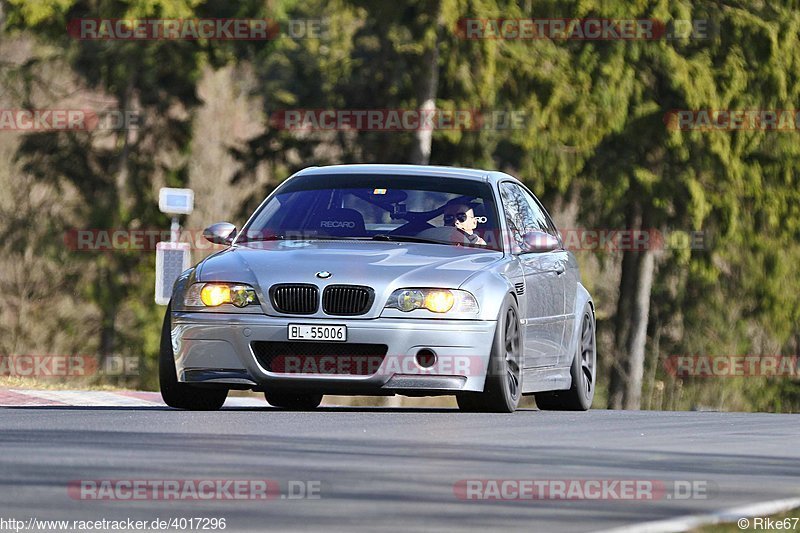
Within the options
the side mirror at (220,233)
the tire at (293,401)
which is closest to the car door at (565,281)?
the tire at (293,401)

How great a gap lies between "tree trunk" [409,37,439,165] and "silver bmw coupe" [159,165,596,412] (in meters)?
20.4

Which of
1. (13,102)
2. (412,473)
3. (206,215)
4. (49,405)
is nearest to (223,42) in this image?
(13,102)

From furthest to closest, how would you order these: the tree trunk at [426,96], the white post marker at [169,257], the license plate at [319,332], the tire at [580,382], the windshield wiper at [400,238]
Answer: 1. the tree trunk at [426,96]
2. the white post marker at [169,257]
3. the tire at [580,382]
4. the windshield wiper at [400,238]
5. the license plate at [319,332]

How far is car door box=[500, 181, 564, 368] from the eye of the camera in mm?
13539

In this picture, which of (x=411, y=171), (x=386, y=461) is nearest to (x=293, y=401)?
(x=411, y=171)

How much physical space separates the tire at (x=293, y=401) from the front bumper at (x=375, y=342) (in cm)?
256

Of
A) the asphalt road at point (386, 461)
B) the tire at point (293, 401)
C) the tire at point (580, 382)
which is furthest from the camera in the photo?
the tire at point (293, 401)

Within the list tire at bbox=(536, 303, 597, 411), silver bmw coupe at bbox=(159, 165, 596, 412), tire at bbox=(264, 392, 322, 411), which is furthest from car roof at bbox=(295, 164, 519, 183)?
tire at bbox=(264, 392, 322, 411)

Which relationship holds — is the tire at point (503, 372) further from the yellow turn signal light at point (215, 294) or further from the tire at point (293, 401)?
the tire at point (293, 401)

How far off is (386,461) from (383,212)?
4.56 metres

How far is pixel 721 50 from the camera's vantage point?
37.2 meters

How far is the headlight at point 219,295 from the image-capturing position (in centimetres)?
1245

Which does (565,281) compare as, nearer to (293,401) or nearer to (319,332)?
→ (293,401)

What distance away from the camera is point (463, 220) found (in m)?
13.6
